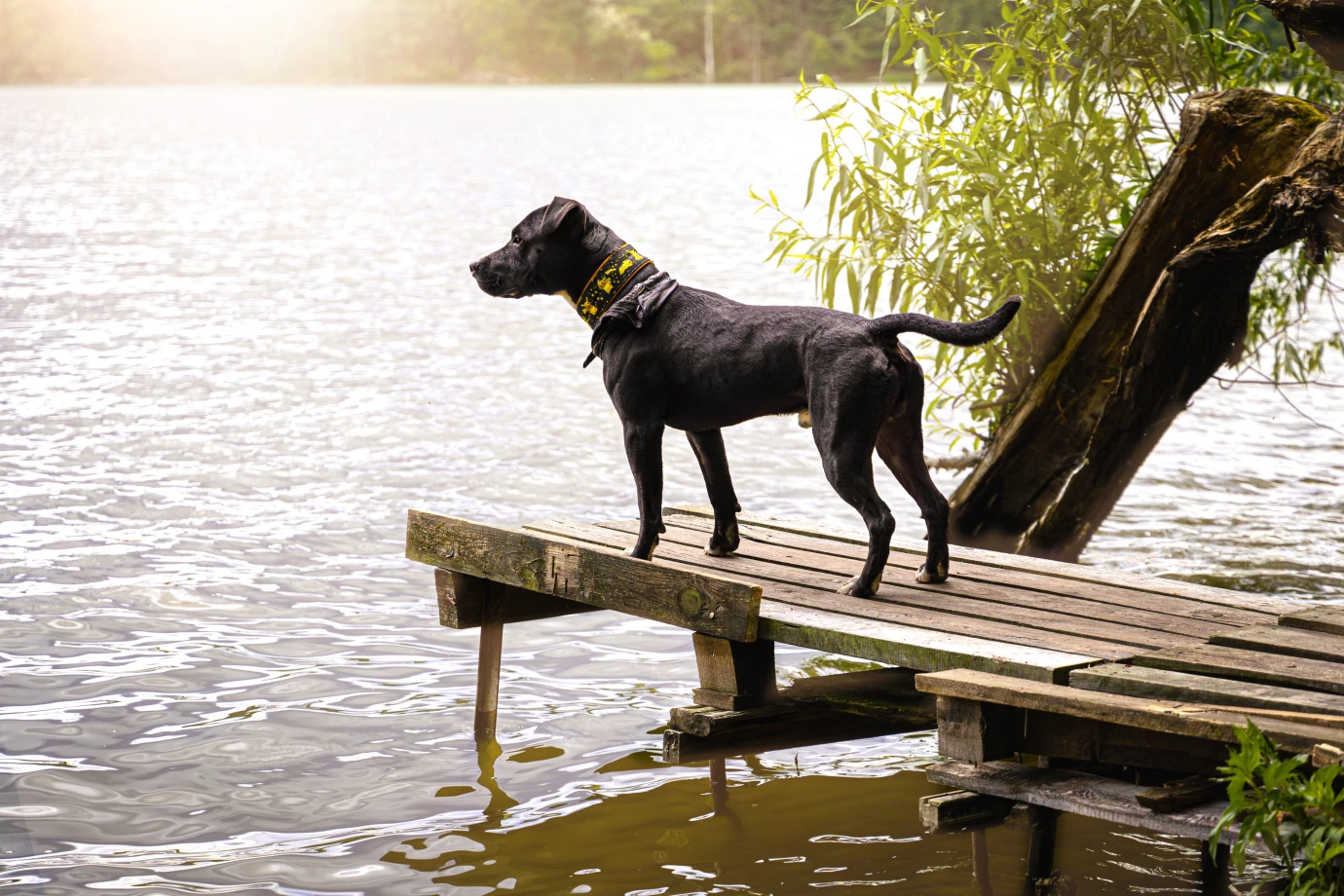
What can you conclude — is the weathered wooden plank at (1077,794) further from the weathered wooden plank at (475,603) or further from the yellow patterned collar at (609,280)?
the weathered wooden plank at (475,603)

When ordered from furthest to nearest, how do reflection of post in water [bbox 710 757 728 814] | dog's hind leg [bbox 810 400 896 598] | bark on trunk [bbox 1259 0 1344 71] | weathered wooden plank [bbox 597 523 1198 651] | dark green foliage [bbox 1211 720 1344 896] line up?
reflection of post in water [bbox 710 757 728 814], bark on trunk [bbox 1259 0 1344 71], dog's hind leg [bbox 810 400 896 598], weathered wooden plank [bbox 597 523 1198 651], dark green foliage [bbox 1211 720 1344 896]

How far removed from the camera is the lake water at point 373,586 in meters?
5.17

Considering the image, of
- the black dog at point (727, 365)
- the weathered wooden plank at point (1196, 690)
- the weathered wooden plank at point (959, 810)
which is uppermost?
the black dog at point (727, 365)

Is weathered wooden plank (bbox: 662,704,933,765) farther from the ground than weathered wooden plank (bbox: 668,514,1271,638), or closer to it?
closer to it

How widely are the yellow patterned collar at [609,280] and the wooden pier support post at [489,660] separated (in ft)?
4.40

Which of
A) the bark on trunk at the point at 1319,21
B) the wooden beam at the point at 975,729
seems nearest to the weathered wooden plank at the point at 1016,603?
the wooden beam at the point at 975,729

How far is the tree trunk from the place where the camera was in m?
6.38

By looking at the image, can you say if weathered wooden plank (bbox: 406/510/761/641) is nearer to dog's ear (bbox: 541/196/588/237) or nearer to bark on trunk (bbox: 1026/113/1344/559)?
dog's ear (bbox: 541/196/588/237)

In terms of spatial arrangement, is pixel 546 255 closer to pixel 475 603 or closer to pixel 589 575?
pixel 589 575

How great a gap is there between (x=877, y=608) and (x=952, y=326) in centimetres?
91

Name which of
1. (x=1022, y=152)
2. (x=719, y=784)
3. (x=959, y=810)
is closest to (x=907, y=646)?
(x=959, y=810)

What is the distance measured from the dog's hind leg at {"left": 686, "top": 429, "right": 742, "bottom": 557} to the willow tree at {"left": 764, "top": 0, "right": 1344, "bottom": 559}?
2373 millimetres

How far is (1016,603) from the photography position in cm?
447

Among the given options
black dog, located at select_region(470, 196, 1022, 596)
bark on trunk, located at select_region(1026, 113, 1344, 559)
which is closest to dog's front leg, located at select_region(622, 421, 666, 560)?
black dog, located at select_region(470, 196, 1022, 596)
